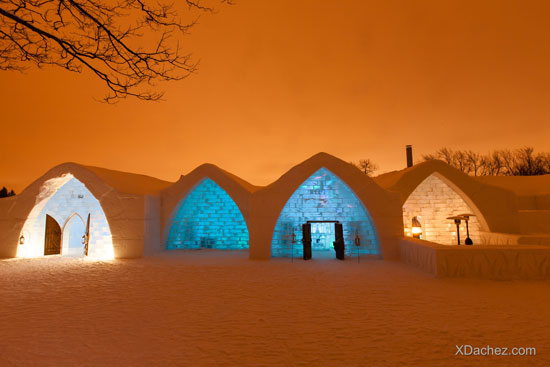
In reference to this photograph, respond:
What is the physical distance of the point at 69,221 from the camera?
13758mm

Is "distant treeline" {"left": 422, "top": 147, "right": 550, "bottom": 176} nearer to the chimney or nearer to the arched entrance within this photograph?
the chimney

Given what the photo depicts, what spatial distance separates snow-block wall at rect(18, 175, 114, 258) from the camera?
37.9 feet

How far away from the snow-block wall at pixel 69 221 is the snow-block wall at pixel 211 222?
11.2ft

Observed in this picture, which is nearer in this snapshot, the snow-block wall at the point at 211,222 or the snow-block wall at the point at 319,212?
the snow-block wall at the point at 319,212

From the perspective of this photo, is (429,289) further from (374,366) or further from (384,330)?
(374,366)

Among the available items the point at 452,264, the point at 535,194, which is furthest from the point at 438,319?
the point at 535,194

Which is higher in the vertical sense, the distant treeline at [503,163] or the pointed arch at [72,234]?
the distant treeline at [503,163]

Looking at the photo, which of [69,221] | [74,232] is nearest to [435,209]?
[69,221]

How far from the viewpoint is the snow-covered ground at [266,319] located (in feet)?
10.7

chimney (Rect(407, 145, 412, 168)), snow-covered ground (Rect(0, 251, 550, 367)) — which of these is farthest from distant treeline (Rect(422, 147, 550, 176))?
snow-covered ground (Rect(0, 251, 550, 367))

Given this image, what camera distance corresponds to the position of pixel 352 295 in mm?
5719

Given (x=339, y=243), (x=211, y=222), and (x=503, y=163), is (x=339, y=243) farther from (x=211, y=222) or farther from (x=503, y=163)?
(x=503, y=163)

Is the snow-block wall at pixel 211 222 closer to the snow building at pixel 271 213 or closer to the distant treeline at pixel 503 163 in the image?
the snow building at pixel 271 213

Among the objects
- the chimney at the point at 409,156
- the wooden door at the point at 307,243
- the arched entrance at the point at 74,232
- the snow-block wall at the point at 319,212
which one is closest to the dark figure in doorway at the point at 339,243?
the wooden door at the point at 307,243
